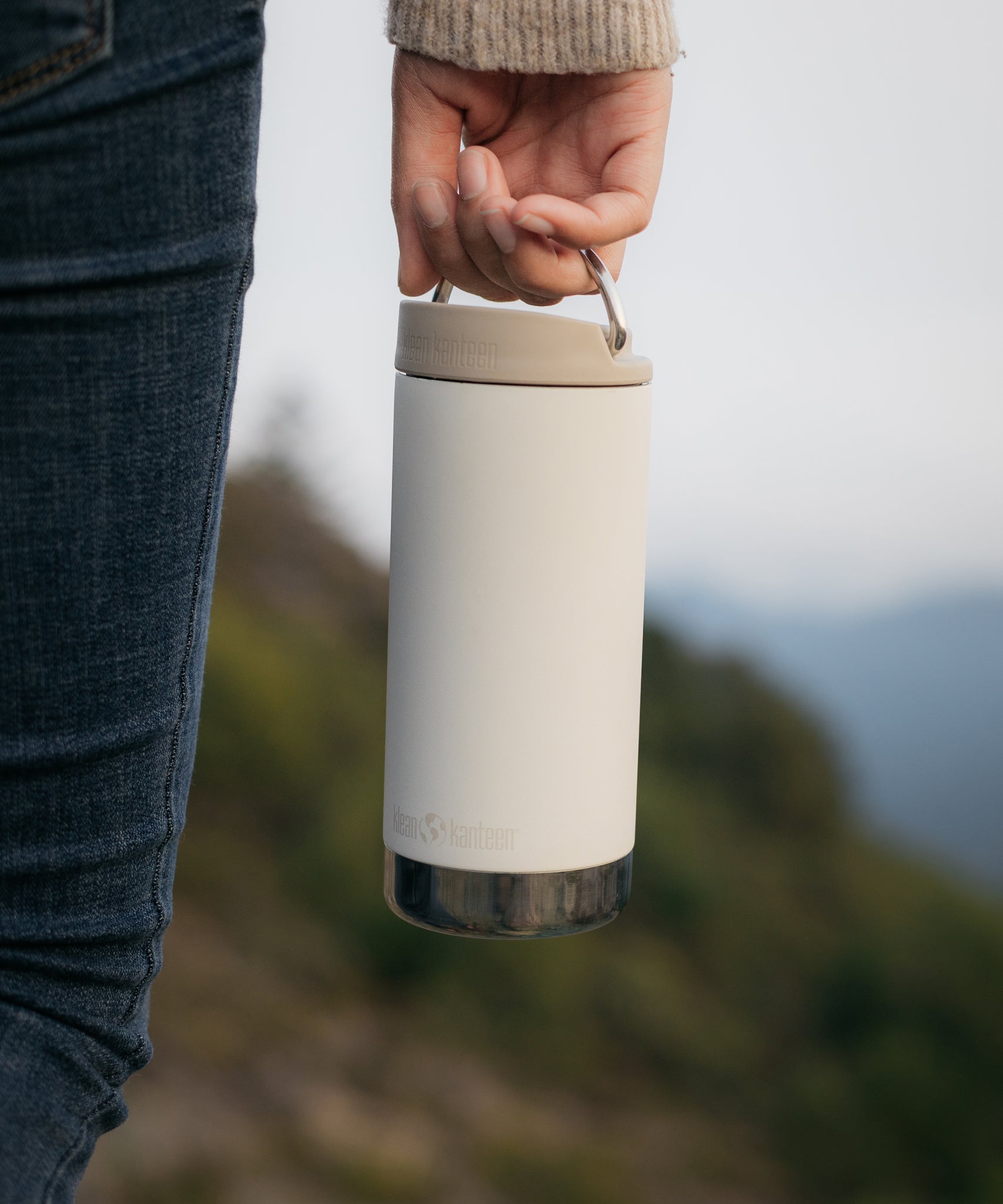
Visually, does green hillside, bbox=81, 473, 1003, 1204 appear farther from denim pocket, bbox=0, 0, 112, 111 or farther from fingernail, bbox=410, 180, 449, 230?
denim pocket, bbox=0, 0, 112, 111

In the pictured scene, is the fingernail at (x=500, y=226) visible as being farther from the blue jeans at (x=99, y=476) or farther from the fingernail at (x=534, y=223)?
the blue jeans at (x=99, y=476)

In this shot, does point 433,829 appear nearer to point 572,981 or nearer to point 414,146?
point 414,146

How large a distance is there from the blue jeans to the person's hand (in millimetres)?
216

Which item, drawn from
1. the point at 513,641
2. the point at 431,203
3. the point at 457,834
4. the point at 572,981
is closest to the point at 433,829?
the point at 457,834

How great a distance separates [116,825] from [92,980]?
3.0 inches

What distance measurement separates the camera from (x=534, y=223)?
29.7 inches

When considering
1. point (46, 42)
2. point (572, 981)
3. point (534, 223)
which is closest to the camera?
point (46, 42)

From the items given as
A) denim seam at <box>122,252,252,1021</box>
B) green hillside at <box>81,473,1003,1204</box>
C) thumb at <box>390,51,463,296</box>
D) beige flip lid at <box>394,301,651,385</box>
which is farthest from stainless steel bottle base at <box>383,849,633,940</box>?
green hillside at <box>81,473,1003,1204</box>

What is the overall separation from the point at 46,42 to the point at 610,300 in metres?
0.39

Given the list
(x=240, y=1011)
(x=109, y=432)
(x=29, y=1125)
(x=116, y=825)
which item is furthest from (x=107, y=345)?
(x=240, y=1011)

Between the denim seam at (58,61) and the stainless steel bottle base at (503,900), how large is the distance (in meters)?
0.49

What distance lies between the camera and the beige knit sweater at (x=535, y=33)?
0.79m

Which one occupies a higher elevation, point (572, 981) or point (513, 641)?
point (513, 641)

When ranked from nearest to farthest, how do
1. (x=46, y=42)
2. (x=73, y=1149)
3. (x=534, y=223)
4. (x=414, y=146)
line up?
1. (x=46, y=42)
2. (x=73, y=1149)
3. (x=534, y=223)
4. (x=414, y=146)
